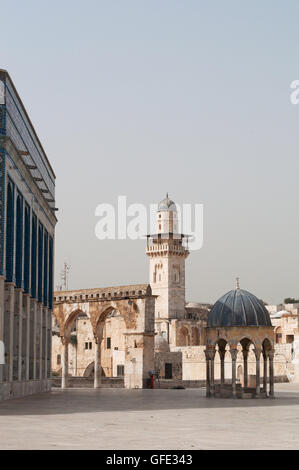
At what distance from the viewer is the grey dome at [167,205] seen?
103 meters

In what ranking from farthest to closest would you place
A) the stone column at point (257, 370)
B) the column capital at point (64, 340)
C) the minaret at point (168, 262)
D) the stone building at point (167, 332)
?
the minaret at point (168, 262)
the stone building at point (167, 332)
the column capital at point (64, 340)
the stone column at point (257, 370)

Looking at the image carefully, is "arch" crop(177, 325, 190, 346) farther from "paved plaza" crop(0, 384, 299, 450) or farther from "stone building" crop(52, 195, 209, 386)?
"paved plaza" crop(0, 384, 299, 450)

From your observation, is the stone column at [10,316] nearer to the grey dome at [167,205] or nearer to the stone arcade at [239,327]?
the stone arcade at [239,327]

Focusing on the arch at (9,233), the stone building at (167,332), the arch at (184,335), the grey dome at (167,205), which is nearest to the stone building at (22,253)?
the arch at (9,233)

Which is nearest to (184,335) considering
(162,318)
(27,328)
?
(162,318)

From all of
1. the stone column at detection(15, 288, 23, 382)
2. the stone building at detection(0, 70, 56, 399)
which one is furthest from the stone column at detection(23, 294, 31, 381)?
the stone column at detection(15, 288, 23, 382)

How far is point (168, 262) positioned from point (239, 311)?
7584 centimetres

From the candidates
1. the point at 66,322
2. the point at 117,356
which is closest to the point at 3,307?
the point at 66,322

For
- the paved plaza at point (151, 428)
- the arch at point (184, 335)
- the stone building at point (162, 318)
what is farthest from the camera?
the arch at point (184, 335)

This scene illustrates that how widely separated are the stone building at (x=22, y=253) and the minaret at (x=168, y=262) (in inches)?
2347

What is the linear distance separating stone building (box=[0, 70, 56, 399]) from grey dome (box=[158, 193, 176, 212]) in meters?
59.6

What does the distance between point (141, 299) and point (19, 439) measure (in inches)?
1263
